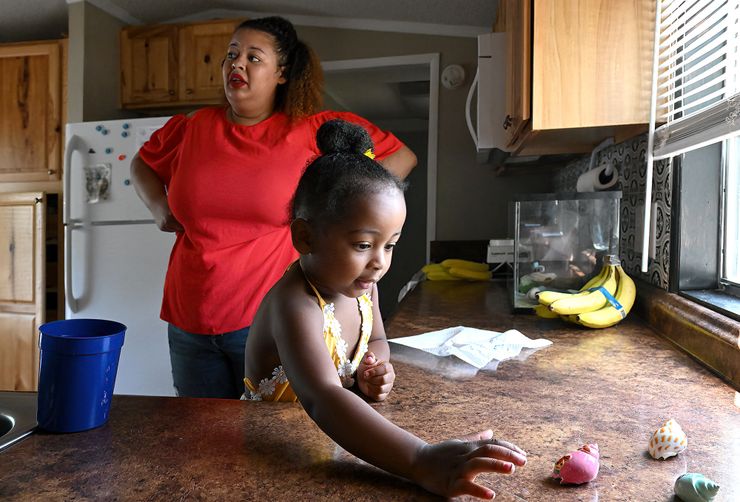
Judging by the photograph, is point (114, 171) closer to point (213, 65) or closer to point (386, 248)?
point (213, 65)

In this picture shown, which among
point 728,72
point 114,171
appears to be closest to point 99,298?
point 114,171

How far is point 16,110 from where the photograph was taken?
3.33 meters

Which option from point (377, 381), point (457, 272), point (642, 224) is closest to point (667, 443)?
point (377, 381)

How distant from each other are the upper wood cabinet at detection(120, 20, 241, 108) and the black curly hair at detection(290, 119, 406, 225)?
258 cm

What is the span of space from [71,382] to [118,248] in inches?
92.7

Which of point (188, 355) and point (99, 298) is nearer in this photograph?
point (188, 355)

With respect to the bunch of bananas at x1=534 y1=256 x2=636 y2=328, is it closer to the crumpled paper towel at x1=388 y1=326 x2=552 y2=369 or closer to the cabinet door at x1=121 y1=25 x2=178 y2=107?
the crumpled paper towel at x1=388 y1=326 x2=552 y2=369

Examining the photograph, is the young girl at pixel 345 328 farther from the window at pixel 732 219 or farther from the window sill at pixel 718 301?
the window at pixel 732 219

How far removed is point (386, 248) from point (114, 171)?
97.7 inches

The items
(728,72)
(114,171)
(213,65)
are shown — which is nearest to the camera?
(728,72)

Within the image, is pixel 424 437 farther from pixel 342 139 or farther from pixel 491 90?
pixel 491 90

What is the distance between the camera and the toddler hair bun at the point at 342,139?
0.83m

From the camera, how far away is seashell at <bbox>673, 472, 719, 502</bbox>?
1.67 ft

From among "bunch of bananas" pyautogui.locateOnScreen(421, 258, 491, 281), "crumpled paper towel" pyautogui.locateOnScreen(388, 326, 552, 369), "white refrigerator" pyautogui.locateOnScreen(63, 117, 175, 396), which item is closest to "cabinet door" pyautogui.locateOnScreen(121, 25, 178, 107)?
"white refrigerator" pyautogui.locateOnScreen(63, 117, 175, 396)
